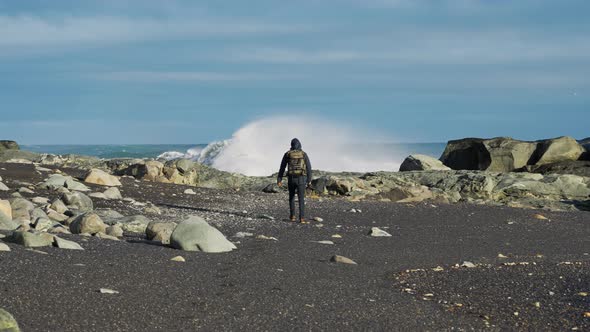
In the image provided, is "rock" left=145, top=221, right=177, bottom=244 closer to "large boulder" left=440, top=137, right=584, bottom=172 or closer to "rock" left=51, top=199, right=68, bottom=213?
"rock" left=51, top=199, right=68, bottom=213

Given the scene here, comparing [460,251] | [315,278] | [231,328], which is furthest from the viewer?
[460,251]

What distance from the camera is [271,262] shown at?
9898mm

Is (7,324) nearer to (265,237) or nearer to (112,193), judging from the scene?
(265,237)

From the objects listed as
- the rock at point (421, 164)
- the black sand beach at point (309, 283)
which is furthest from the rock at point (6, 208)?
the rock at point (421, 164)

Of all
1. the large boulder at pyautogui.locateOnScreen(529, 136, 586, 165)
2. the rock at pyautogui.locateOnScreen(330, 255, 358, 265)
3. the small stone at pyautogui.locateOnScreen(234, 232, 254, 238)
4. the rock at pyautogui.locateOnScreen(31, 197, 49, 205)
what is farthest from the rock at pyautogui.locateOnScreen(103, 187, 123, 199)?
the large boulder at pyautogui.locateOnScreen(529, 136, 586, 165)

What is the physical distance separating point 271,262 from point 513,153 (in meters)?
21.8

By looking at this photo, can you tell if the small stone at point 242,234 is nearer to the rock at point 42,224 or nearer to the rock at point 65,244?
the rock at point 42,224

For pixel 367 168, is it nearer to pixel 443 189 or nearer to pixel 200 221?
pixel 443 189

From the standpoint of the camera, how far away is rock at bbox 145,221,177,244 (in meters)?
10.9

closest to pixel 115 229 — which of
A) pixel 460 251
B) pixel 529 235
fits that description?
pixel 460 251

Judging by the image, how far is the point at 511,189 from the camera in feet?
76.7

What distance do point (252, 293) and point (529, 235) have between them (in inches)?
337

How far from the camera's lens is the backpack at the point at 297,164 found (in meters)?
15.3

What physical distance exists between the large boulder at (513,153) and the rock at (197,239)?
21.1 m
